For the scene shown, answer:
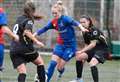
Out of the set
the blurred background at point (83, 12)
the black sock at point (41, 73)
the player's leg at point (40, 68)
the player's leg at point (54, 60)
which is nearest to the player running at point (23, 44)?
the player's leg at point (40, 68)

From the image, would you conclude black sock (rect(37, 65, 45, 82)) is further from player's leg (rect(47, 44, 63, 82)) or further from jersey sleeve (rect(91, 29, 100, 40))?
jersey sleeve (rect(91, 29, 100, 40))

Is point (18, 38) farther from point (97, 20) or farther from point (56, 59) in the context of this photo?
point (97, 20)

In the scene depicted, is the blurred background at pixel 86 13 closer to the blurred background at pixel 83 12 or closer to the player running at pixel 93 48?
the blurred background at pixel 83 12

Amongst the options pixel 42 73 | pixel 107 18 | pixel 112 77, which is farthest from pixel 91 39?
pixel 107 18

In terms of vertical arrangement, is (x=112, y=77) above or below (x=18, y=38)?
below

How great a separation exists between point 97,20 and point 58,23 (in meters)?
Result: 9.07

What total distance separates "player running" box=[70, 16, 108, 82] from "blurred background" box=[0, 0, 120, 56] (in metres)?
8.10

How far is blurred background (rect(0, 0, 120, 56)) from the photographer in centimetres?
2155

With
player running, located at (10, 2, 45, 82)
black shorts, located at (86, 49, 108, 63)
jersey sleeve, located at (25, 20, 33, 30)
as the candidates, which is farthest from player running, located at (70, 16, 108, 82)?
jersey sleeve, located at (25, 20, 33, 30)

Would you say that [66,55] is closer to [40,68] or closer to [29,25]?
[40,68]

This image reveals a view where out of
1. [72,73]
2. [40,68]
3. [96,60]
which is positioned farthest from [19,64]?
[72,73]

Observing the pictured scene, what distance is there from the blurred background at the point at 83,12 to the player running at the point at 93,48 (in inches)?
319

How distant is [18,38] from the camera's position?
411 inches

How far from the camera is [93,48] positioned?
12945 mm
